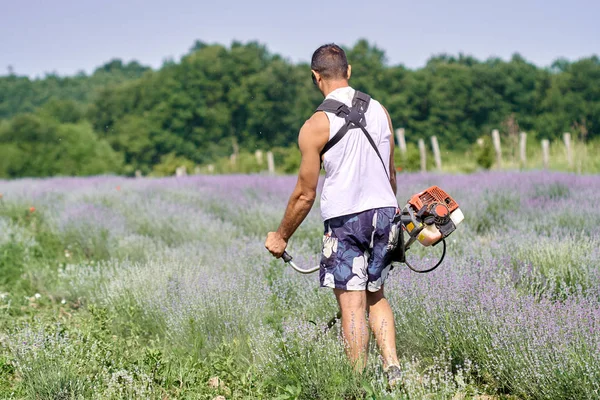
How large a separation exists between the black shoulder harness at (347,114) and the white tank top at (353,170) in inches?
0.7

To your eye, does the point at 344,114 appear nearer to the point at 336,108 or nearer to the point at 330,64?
the point at 336,108

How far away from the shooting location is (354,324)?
3178 mm

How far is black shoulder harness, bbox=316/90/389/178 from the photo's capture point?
3.11m

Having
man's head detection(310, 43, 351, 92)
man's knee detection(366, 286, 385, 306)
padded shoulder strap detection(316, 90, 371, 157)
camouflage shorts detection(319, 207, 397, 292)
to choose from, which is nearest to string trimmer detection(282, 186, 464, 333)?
camouflage shorts detection(319, 207, 397, 292)

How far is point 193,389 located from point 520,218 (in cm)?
467

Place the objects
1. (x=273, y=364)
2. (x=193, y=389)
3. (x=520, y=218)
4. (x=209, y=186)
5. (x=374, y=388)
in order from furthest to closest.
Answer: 1. (x=209, y=186)
2. (x=520, y=218)
3. (x=193, y=389)
4. (x=273, y=364)
5. (x=374, y=388)

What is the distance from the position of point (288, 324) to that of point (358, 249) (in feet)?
2.63

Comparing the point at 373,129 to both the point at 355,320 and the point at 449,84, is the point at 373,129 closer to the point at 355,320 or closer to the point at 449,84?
the point at 355,320

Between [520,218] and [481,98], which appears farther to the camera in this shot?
[481,98]

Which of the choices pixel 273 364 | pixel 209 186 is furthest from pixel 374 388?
pixel 209 186

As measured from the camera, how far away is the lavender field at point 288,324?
321cm

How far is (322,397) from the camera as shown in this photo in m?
3.18

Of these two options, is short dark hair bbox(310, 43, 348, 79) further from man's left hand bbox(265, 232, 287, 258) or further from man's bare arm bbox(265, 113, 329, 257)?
man's left hand bbox(265, 232, 287, 258)

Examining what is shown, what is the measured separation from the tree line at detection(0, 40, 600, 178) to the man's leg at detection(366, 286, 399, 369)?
4860 centimetres
